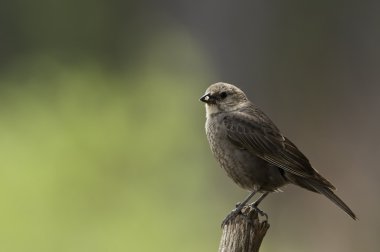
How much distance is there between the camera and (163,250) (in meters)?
11.4

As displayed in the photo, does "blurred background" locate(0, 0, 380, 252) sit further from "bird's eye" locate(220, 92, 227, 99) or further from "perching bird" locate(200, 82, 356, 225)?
"perching bird" locate(200, 82, 356, 225)

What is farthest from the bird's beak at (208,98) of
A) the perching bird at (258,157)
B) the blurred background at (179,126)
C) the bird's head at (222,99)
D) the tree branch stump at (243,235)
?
the blurred background at (179,126)

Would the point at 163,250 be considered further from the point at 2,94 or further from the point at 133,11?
the point at 133,11

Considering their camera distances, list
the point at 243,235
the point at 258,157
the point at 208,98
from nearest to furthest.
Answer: the point at 243,235 → the point at 258,157 → the point at 208,98

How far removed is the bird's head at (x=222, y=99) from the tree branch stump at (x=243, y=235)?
137cm

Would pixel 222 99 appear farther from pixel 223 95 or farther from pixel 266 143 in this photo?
pixel 266 143

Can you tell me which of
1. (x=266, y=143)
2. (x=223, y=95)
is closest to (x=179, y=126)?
(x=223, y=95)

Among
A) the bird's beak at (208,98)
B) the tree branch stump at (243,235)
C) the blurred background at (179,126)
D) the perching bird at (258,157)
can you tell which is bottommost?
the tree branch stump at (243,235)

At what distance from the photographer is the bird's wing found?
21.2ft

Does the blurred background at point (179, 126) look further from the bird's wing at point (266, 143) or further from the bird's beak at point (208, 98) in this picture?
the bird's wing at point (266, 143)

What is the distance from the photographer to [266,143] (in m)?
6.61

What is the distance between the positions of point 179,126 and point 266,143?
6099 mm

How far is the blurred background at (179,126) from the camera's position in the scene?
1161 cm

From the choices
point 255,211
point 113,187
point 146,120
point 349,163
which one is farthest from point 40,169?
point 255,211
